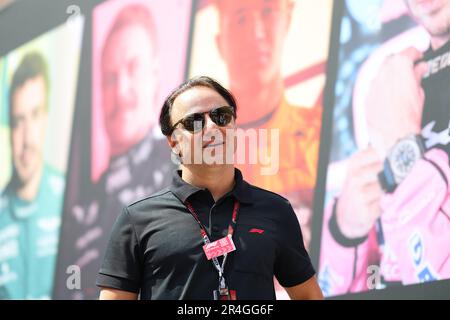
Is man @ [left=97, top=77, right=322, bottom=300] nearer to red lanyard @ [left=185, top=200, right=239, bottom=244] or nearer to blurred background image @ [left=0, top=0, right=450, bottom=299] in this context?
red lanyard @ [left=185, top=200, right=239, bottom=244]

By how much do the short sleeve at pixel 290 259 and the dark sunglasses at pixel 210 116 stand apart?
0.30m

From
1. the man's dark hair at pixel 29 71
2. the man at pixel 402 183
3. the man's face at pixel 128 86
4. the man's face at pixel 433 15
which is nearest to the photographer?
the man at pixel 402 183

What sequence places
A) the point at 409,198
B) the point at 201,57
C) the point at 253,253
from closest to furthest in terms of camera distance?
the point at 253,253 → the point at 409,198 → the point at 201,57

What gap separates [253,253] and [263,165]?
3013 millimetres

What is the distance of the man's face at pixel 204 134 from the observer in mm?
2270

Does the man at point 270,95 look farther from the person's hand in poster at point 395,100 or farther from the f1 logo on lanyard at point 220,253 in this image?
the f1 logo on lanyard at point 220,253

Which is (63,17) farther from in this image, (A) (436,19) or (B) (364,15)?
(A) (436,19)

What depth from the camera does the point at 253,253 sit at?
85.6 inches

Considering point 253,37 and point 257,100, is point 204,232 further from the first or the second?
point 253,37

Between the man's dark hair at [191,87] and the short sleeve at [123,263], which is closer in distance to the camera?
the short sleeve at [123,263]

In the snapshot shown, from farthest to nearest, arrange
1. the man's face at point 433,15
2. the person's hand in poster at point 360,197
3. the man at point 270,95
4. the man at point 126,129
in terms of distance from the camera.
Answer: the man at point 126,129 → the man at point 270,95 → the person's hand in poster at point 360,197 → the man's face at point 433,15

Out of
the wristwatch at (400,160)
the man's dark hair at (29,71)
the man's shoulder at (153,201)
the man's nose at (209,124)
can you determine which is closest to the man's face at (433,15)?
the wristwatch at (400,160)
